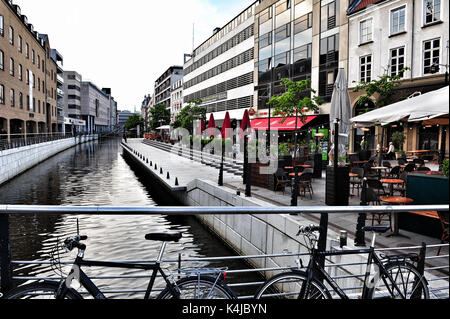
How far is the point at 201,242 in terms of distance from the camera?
39.8 ft

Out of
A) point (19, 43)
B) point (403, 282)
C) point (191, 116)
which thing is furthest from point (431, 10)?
point (19, 43)

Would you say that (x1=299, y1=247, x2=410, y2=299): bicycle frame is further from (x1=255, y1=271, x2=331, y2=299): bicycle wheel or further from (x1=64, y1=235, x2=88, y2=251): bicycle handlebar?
(x1=64, y1=235, x2=88, y2=251): bicycle handlebar

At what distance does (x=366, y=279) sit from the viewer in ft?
10.3

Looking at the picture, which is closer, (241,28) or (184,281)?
(184,281)

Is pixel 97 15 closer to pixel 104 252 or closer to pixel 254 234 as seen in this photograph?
pixel 254 234

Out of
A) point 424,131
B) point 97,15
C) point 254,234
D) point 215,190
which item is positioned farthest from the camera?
point 424,131

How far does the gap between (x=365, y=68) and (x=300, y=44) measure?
909 centimetres

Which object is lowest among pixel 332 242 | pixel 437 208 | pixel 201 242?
pixel 201 242

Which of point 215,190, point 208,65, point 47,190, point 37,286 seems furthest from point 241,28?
point 37,286

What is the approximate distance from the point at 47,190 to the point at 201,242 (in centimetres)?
1416

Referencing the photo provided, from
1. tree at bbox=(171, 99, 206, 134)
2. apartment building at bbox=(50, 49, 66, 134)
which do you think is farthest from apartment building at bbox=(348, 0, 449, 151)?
apartment building at bbox=(50, 49, 66, 134)

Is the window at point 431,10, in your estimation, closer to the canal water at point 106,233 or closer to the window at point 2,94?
the canal water at point 106,233

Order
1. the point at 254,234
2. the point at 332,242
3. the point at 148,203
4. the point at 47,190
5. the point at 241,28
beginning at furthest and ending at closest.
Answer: the point at 241,28
the point at 47,190
the point at 148,203
the point at 254,234
the point at 332,242

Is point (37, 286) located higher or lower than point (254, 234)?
higher
